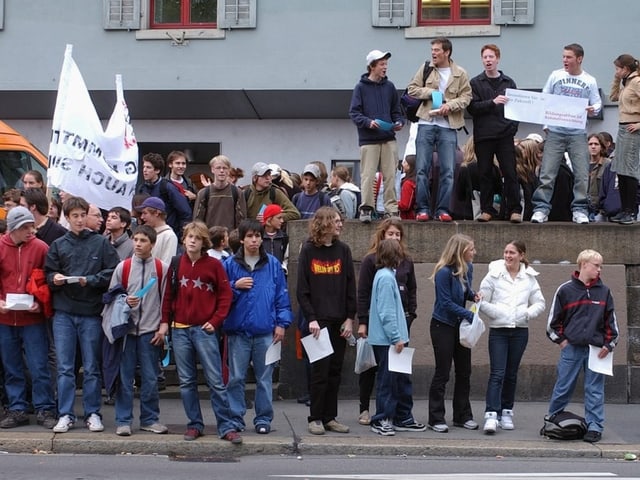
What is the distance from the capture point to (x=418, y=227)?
13.0 meters

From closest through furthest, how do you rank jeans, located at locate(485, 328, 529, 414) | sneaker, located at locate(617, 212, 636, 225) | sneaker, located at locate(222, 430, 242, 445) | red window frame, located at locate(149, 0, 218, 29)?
sneaker, located at locate(222, 430, 242, 445) < jeans, located at locate(485, 328, 529, 414) < sneaker, located at locate(617, 212, 636, 225) < red window frame, located at locate(149, 0, 218, 29)

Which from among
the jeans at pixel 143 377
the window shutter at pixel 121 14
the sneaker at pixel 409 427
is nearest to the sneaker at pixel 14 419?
the jeans at pixel 143 377

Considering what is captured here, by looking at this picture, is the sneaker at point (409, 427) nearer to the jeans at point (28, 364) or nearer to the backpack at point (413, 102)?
the jeans at point (28, 364)

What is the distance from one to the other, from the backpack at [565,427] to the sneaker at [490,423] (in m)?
0.48

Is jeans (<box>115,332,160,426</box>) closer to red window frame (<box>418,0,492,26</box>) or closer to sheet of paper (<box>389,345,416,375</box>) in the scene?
sheet of paper (<box>389,345,416,375</box>)

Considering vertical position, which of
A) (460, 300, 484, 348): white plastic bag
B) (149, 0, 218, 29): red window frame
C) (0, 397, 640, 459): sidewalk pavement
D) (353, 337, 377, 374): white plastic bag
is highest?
(149, 0, 218, 29): red window frame

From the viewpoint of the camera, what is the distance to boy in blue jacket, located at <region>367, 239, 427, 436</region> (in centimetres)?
1088

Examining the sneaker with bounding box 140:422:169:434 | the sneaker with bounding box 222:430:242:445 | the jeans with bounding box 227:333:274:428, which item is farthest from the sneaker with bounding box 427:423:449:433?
the sneaker with bounding box 140:422:169:434

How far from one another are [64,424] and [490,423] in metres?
4.02

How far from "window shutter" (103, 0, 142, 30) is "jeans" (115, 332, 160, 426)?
410 inches

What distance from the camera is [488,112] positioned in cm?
1293

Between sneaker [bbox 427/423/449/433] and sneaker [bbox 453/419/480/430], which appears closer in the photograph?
sneaker [bbox 427/423/449/433]

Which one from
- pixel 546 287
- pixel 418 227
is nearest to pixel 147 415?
pixel 418 227

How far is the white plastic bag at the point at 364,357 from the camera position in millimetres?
11117
